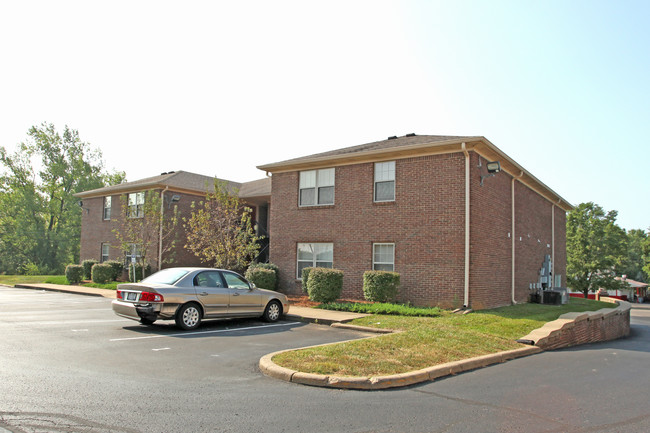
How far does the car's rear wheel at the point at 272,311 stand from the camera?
12539mm

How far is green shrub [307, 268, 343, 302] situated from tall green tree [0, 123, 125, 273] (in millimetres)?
39615

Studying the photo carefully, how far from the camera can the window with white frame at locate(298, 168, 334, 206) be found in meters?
18.8

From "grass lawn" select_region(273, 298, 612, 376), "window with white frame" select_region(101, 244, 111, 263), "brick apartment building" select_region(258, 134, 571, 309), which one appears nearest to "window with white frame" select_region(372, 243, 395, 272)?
"brick apartment building" select_region(258, 134, 571, 309)

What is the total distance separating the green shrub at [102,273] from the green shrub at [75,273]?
2259 mm

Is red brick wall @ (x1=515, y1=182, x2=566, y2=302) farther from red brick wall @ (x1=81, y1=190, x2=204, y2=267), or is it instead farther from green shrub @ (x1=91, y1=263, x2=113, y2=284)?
green shrub @ (x1=91, y1=263, x2=113, y2=284)

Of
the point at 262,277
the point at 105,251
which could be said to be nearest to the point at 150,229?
the point at 105,251

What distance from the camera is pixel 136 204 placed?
2645 centimetres

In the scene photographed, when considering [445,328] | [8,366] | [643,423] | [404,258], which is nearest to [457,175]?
[404,258]

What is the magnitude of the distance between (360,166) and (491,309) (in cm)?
679

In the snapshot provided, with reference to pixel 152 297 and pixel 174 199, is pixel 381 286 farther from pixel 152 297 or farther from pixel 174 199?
pixel 174 199

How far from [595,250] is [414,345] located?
49221 millimetres

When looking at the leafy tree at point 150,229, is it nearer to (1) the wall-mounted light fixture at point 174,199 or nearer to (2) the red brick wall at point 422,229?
(1) the wall-mounted light fixture at point 174,199

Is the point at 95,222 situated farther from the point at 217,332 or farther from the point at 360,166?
the point at 217,332

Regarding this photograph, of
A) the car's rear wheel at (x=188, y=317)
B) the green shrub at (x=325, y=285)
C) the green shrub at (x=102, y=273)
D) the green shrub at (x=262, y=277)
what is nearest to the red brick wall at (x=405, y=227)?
the green shrub at (x=262, y=277)
